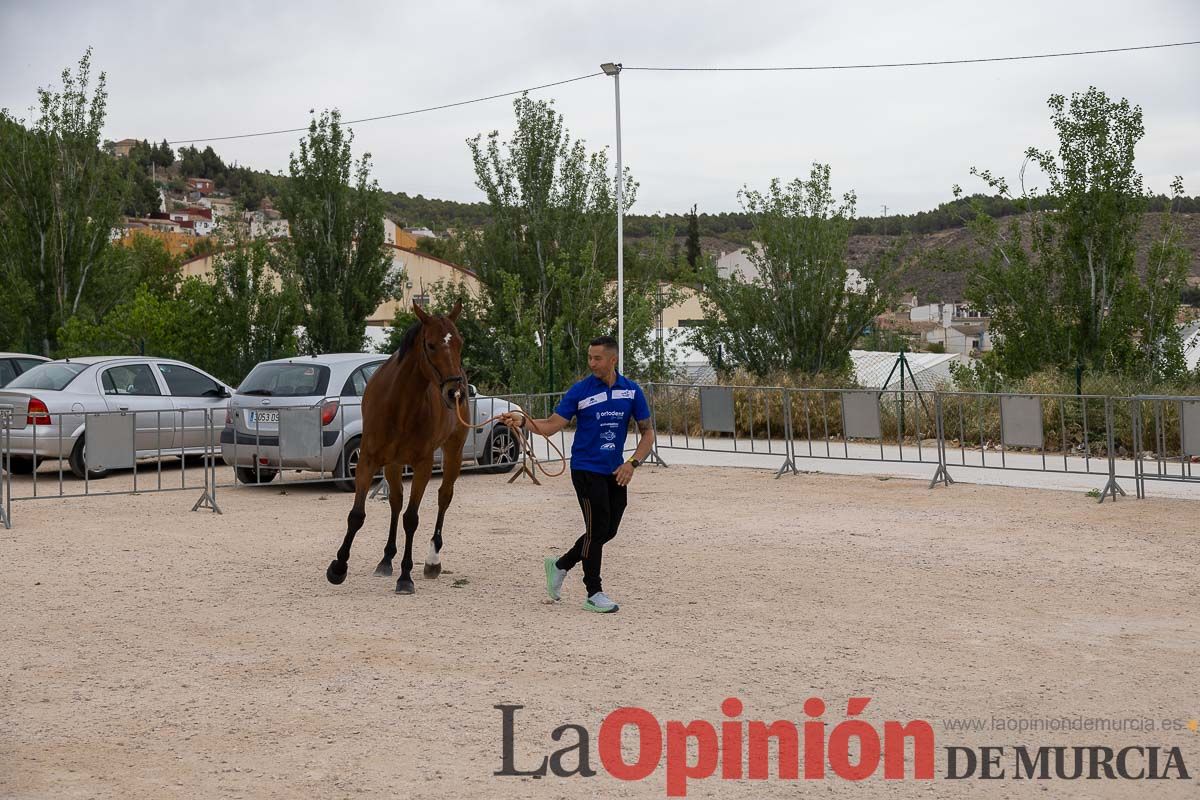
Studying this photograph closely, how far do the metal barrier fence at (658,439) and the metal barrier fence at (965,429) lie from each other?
0.03m

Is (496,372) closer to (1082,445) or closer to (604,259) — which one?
(604,259)

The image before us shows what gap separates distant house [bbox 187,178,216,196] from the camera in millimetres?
170500

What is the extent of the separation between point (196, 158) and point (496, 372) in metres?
167

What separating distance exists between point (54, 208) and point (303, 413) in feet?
49.7

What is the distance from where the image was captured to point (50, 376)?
18.0 meters

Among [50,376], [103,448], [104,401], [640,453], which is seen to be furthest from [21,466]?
[640,453]

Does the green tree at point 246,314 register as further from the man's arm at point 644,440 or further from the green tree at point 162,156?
the green tree at point 162,156

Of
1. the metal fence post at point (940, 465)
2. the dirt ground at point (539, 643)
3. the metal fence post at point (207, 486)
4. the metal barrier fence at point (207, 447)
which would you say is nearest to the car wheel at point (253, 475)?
the metal barrier fence at point (207, 447)

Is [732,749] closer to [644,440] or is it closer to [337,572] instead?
[644,440]

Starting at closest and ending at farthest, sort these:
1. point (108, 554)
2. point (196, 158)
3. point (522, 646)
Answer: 1. point (522, 646)
2. point (108, 554)
3. point (196, 158)

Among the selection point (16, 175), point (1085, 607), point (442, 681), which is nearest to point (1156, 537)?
point (1085, 607)

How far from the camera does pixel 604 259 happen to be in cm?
3002

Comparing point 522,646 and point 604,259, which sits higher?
point 604,259

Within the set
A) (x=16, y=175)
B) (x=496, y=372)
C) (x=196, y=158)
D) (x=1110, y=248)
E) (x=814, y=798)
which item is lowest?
(x=814, y=798)
